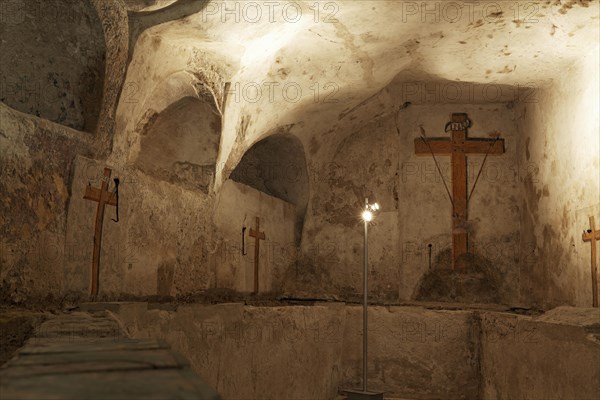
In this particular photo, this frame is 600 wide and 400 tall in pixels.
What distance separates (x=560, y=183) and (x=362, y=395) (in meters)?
3.14

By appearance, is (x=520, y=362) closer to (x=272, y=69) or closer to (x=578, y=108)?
(x=578, y=108)

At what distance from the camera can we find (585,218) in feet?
20.1

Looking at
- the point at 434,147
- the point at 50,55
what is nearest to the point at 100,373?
the point at 50,55

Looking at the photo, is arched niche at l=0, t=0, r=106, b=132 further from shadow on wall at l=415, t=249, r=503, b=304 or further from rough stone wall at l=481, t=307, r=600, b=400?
shadow on wall at l=415, t=249, r=503, b=304

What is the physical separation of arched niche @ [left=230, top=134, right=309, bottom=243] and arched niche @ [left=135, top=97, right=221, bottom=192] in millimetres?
2005

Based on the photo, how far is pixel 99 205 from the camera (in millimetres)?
Answer: 4328

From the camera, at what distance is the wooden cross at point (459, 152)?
8.19m

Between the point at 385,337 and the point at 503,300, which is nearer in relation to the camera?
the point at 385,337

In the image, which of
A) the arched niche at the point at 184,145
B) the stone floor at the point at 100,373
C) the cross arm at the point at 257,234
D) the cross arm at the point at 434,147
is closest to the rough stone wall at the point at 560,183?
the cross arm at the point at 434,147

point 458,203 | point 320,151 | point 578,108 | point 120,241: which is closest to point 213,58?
point 120,241

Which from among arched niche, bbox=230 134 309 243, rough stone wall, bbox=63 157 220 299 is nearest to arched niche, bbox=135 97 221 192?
rough stone wall, bbox=63 157 220 299

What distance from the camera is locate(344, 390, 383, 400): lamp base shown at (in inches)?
254

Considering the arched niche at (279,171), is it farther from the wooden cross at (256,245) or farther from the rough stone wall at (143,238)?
the rough stone wall at (143,238)

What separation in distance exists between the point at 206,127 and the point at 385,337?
3324mm
